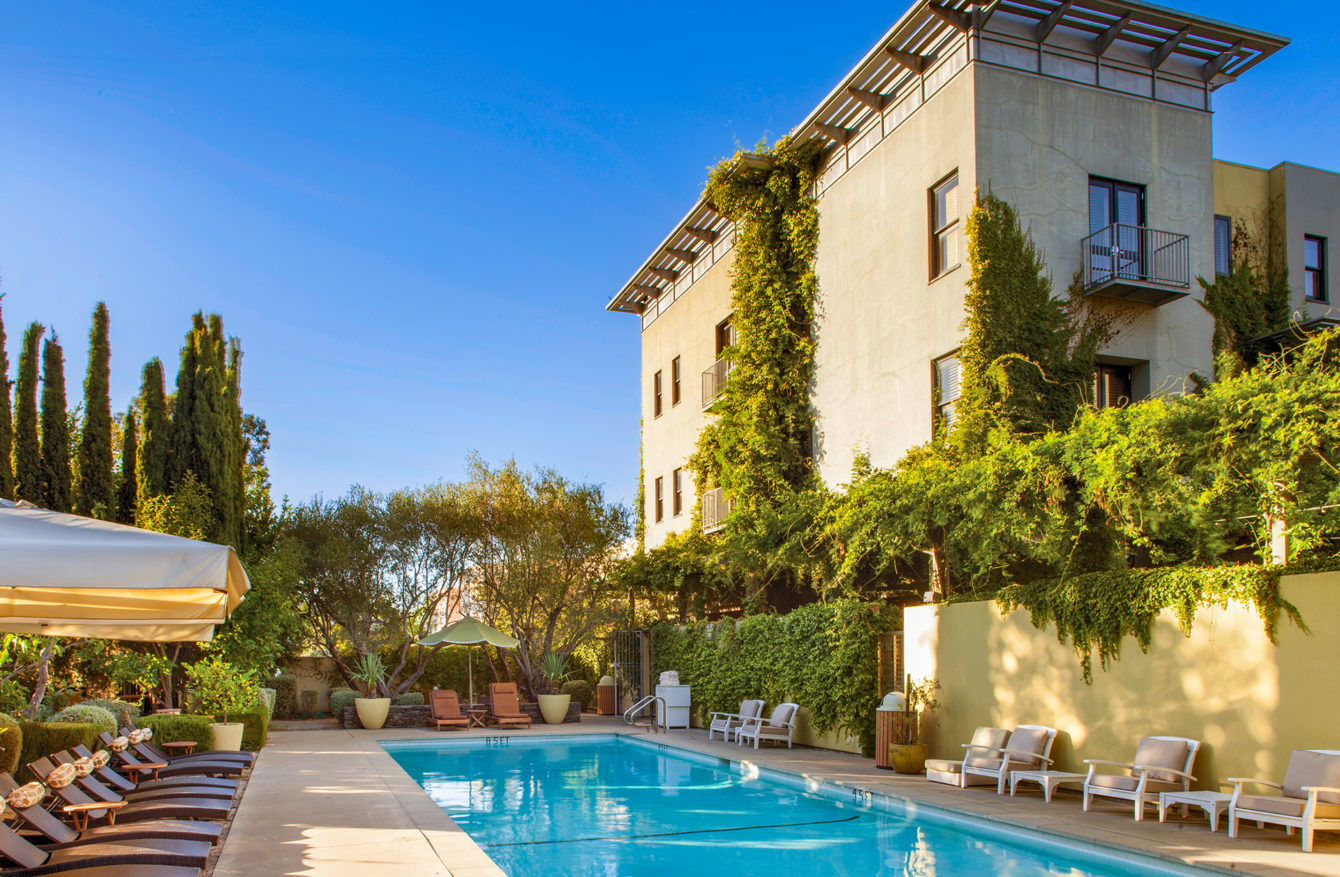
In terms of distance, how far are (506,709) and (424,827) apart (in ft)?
42.5

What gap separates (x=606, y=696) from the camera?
79.4 ft

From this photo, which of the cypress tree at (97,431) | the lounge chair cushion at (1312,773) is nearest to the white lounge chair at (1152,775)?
the lounge chair cushion at (1312,773)

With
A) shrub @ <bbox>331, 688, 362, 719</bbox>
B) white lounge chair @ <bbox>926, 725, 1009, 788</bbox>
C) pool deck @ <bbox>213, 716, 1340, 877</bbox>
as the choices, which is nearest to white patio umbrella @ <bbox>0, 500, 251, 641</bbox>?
pool deck @ <bbox>213, 716, 1340, 877</bbox>

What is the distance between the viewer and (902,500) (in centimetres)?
1294

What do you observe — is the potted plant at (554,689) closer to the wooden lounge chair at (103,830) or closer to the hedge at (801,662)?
the hedge at (801,662)

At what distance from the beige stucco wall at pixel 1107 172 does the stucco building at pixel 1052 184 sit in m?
0.03

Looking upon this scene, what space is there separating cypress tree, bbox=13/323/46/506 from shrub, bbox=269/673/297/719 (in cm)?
616

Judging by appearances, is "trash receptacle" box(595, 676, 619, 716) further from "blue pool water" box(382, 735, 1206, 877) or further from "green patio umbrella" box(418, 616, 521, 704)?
"blue pool water" box(382, 735, 1206, 877)

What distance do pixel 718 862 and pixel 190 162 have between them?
1473 centimetres

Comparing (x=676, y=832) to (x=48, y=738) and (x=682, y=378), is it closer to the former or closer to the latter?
(x=48, y=738)

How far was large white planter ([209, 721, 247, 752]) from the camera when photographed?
45.2 ft

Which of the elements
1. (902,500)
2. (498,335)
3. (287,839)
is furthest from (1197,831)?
(498,335)

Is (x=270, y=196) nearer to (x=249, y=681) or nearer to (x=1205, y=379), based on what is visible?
(x=249, y=681)

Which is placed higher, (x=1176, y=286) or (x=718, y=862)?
(x=1176, y=286)
